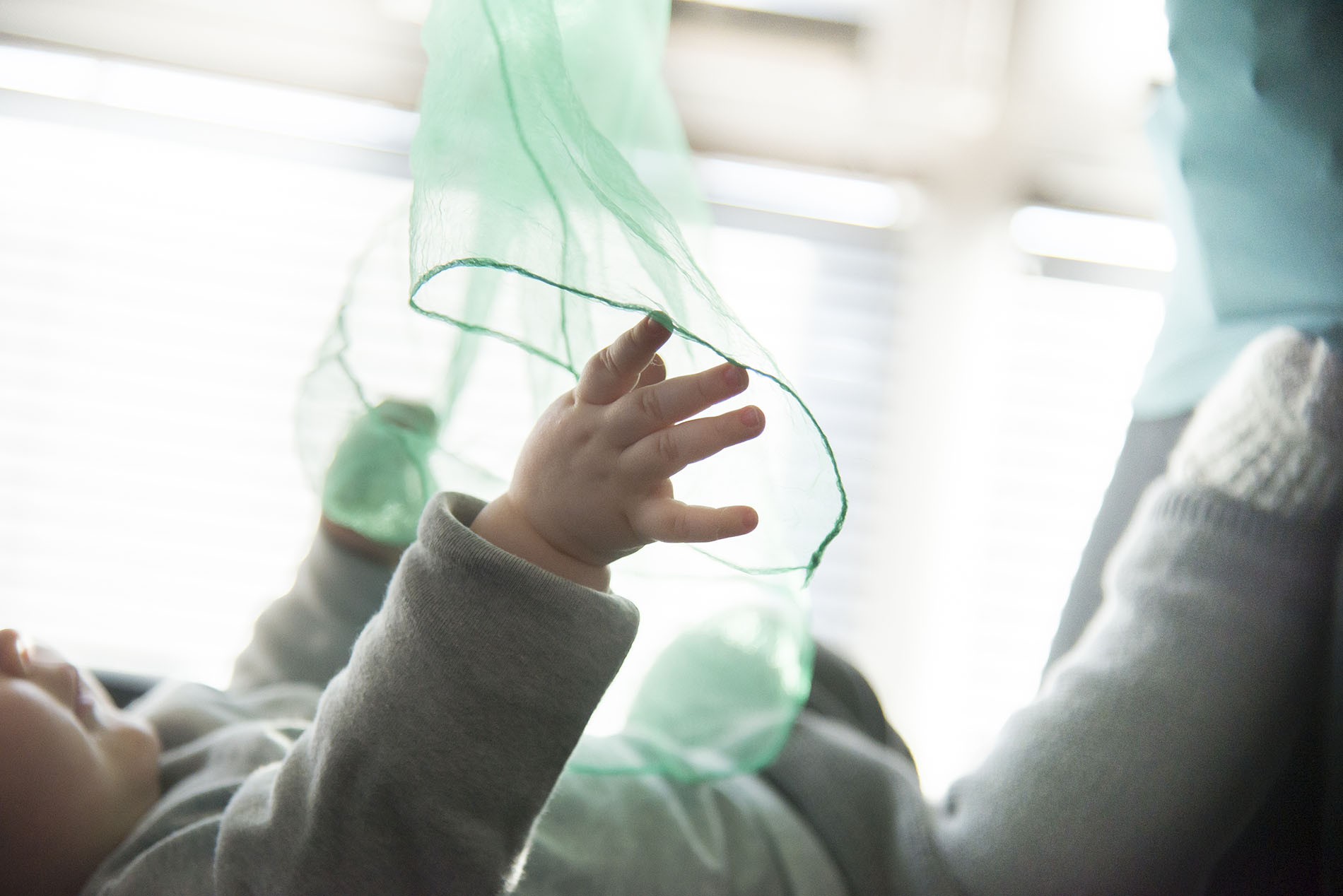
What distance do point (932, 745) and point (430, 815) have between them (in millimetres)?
1050

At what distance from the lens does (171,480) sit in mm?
1273

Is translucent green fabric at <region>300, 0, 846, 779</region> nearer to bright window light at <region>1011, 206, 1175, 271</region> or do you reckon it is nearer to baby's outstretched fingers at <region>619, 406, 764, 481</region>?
baby's outstretched fingers at <region>619, 406, 764, 481</region>

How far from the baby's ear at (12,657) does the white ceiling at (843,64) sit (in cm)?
89

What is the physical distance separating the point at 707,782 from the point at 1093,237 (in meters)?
1.08

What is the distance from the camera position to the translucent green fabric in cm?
39

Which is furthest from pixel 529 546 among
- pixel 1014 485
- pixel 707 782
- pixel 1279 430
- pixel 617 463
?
pixel 1014 485

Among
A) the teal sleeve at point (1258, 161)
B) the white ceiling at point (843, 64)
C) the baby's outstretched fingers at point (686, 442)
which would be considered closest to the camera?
the baby's outstretched fingers at point (686, 442)

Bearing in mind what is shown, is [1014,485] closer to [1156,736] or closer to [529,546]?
[1156,736]

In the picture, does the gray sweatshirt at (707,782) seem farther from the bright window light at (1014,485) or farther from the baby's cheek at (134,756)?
the bright window light at (1014,485)

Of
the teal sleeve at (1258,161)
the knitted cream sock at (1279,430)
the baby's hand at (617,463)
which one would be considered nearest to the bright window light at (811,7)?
the teal sleeve at (1258,161)

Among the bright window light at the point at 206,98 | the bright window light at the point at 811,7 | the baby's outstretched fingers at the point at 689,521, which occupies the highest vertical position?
the bright window light at the point at 811,7

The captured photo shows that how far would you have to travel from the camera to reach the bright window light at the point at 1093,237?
138cm

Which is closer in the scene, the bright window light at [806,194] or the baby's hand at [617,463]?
the baby's hand at [617,463]

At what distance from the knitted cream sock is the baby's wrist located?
393 millimetres
